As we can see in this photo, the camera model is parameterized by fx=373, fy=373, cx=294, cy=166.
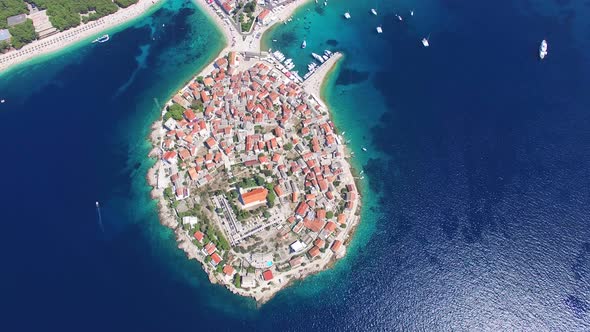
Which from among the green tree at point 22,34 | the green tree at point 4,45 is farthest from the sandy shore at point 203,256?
the green tree at point 4,45

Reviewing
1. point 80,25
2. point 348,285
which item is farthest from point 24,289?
point 80,25

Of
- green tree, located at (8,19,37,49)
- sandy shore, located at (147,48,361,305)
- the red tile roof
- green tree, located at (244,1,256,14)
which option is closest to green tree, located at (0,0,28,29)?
green tree, located at (8,19,37,49)

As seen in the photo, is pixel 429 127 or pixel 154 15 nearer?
pixel 429 127

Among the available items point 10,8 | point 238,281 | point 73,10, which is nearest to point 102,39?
point 73,10

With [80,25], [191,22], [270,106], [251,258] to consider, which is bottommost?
[251,258]

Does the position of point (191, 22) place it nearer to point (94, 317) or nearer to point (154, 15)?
point (154, 15)

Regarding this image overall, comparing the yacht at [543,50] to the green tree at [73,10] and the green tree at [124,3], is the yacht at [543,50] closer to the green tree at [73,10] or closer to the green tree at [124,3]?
the green tree at [124,3]

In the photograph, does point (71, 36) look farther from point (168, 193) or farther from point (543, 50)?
point (543, 50)
